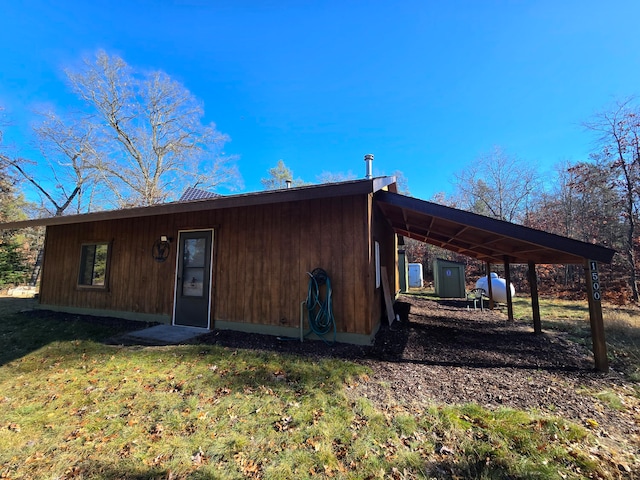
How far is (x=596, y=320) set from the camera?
137 inches

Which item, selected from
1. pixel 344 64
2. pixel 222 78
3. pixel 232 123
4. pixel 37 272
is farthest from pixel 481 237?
pixel 37 272

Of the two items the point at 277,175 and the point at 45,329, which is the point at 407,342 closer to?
the point at 45,329

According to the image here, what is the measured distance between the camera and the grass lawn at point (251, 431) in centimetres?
186

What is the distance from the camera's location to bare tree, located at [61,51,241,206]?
50.7 ft

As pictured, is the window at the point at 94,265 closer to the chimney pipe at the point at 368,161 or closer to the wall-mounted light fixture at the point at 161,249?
the wall-mounted light fixture at the point at 161,249

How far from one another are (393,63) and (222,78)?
7.37 meters

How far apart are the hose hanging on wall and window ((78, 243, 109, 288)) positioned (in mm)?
5326

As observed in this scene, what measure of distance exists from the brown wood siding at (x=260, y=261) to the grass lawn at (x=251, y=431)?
53.0 inches

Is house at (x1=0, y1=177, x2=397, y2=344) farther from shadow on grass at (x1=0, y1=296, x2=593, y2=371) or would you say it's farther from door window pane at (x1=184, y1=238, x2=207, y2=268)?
shadow on grass at (x1=0, y1=296, x2=593, y2=371)

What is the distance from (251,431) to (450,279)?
38.0 feet

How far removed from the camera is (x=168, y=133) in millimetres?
17422

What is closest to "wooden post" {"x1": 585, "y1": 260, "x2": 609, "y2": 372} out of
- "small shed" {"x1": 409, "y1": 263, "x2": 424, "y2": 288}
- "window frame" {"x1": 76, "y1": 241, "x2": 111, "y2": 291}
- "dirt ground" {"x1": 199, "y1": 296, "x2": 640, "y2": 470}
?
"dirt ground" {"x1": 199, "y1": 296, "x2": 640, "y2": 470}

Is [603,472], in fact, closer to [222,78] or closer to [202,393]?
[202,393]

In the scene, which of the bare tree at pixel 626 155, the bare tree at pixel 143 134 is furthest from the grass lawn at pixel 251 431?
the bare tree at pixel 143 134
